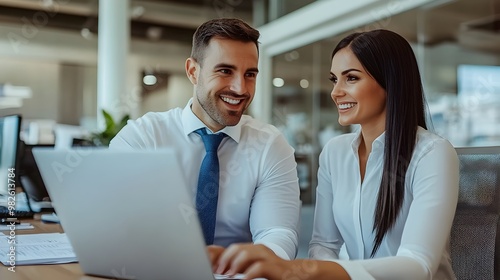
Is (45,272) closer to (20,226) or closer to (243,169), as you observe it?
(243,169)

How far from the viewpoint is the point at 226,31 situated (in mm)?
1480

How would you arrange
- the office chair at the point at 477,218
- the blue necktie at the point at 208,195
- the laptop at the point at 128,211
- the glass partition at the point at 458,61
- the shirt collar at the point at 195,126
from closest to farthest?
the laptop at the point at 128,211
the office chair at the point at 477,218
the blue necktie at the point at 208,195
the shirt collar at the point at 195,126
the glass partition at the point at 458,61

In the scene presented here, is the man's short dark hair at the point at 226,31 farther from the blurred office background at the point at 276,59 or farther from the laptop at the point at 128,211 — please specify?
the laptop at the point at 128,211

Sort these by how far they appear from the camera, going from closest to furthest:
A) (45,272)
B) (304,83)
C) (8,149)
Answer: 1. (45,272)
2. (8,149)
3. (304,83)

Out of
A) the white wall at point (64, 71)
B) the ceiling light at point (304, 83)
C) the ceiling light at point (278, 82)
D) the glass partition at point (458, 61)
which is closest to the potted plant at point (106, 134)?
the glass partition at point (458, 61)

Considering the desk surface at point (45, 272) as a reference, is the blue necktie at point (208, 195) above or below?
above

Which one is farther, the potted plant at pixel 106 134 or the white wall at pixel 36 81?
the white wall at pixel 36 81

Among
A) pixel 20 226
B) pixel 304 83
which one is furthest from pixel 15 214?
pixel 304 83

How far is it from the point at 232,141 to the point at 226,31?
12.3 inches

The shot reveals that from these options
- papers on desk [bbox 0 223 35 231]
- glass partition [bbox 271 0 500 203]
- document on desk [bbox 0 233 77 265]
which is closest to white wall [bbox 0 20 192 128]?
glass partition [bbox 271 0 500 203]

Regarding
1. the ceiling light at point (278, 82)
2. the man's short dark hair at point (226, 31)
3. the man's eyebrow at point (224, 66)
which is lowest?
the man's eyebrow at point (224, 66)

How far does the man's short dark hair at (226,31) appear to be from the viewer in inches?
58.2

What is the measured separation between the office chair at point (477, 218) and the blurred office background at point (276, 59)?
485 millimetres

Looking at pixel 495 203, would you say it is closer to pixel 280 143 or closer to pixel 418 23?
pixel 280 143
